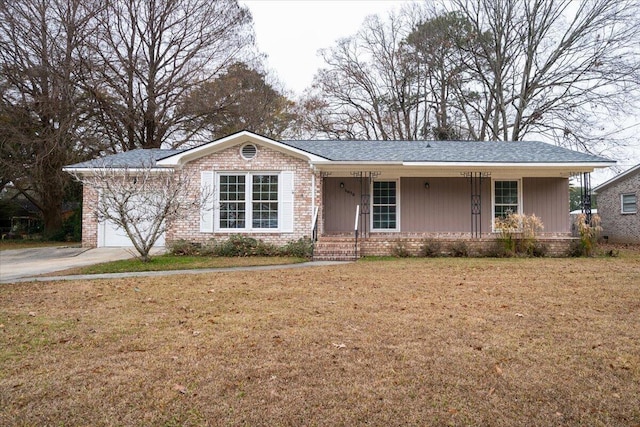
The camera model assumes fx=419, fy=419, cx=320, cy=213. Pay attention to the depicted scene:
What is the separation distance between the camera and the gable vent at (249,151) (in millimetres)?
13930

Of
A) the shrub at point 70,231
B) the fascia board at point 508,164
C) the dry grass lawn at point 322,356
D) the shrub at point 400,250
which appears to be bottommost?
the dry grass lawn at point 322,356

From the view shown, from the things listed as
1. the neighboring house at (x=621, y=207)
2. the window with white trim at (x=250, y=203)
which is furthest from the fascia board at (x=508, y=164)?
the neighboring house at (x=621, y=207)

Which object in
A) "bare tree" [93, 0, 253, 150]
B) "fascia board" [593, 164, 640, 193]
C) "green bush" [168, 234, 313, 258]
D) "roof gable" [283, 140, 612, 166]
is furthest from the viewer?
A: "bare tree" [93, 0, 253, 150]

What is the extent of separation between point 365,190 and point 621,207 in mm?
14328

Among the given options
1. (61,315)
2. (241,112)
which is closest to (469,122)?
(241,112)

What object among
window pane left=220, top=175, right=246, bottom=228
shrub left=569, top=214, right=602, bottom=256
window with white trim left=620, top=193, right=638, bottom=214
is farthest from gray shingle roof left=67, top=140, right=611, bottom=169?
window with white trim left=620, top=193, right=638, bottom=214

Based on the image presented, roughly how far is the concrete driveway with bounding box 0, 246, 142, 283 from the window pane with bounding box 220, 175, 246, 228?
3.08 m

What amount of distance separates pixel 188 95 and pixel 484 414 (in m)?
24.6

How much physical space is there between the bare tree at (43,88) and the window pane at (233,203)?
10.3 meters

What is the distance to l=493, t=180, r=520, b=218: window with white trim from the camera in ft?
51.4

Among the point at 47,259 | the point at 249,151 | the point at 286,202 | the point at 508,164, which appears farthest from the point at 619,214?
the point at 47,259

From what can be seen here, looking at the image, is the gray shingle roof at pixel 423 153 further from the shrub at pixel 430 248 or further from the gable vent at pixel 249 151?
the shrub at pixel 430 248

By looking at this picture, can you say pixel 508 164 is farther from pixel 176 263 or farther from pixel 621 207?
pixel 621 207

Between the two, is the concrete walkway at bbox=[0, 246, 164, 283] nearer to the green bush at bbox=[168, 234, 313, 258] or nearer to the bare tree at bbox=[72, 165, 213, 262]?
the bare tree at bbox=[72, 165, 213, 262]
